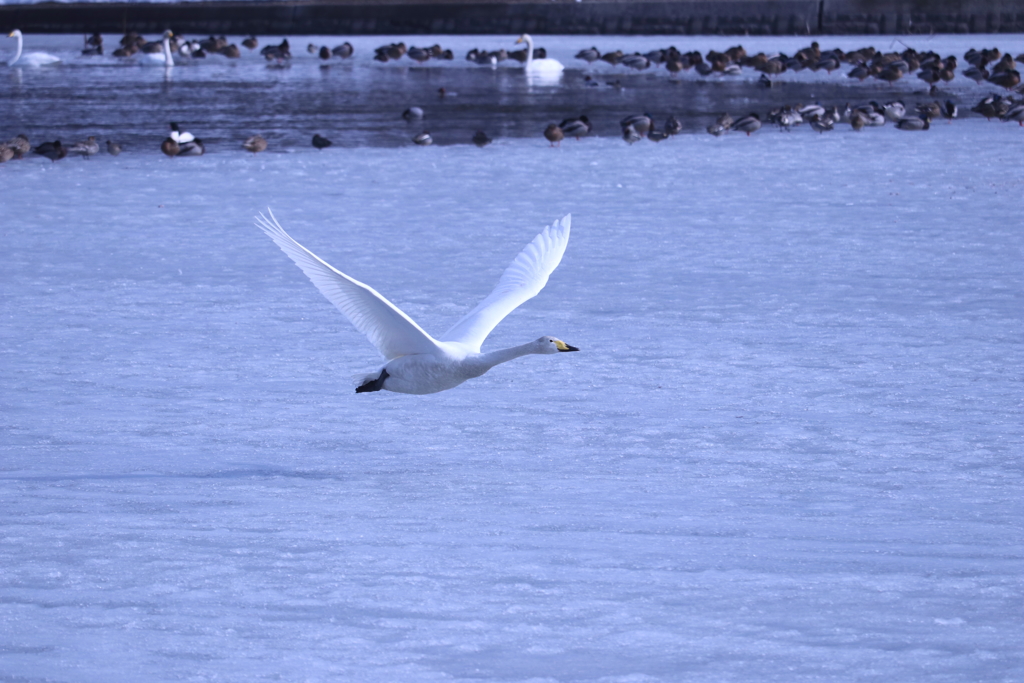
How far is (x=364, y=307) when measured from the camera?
16.9 feet

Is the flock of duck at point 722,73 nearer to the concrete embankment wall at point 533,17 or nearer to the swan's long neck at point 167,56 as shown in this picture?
the swan's long neck at point 167,56

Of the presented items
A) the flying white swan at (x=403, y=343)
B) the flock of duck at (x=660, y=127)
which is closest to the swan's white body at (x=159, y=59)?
the flock of duck at (x=660, y=127)

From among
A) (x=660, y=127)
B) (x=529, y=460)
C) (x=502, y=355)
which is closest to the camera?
(x=502, y=355)

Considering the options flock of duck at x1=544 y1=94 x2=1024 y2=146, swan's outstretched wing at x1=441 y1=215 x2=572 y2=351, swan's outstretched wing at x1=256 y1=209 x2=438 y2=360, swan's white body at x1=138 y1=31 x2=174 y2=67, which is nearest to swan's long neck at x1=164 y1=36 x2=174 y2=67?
swan's white body at x1=138 y1=31 x2=174 y2=67

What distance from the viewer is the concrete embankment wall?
36281mm

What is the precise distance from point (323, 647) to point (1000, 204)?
9113mm

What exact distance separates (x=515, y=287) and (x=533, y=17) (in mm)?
34803

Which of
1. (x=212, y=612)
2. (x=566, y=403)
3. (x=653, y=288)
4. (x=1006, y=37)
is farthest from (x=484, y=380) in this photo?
(x=1006, y=37)

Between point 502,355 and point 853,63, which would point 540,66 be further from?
point 502,355

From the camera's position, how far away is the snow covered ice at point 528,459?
3.67 meters

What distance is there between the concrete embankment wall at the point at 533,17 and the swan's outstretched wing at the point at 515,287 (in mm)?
32506

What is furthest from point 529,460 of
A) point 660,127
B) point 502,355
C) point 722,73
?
point 722,73

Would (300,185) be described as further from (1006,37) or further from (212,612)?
(1006,37)

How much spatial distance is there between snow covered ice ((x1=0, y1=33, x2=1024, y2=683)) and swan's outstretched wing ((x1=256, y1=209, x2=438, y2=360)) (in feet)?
1.59
